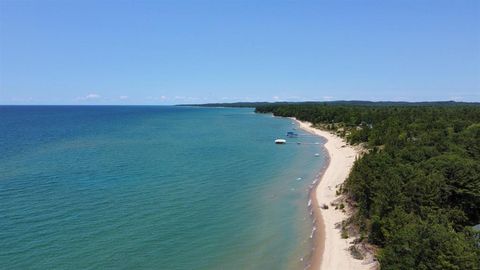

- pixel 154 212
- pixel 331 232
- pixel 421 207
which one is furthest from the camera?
pixel 154 212

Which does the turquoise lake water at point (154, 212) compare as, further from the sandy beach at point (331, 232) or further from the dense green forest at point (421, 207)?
the dense green forest at point (421, 207)

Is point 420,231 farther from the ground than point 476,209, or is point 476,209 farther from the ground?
point 420,231

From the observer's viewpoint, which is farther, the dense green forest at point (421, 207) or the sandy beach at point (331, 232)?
the sandy beach at point (331, 232)

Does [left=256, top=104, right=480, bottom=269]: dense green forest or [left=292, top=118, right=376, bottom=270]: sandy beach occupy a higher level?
[left=256, top=104, right=480, bottom=269]: dense green forest

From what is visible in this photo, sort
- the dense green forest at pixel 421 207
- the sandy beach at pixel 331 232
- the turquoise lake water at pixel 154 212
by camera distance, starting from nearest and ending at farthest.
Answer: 1. the dense green forest at pixel 421 207
2. the sandy beach at pixel 331 232
3. the turquoise lake water at pixel 154 212

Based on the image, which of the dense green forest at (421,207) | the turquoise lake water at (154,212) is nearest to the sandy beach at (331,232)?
the turquoise lake water at (154,212)

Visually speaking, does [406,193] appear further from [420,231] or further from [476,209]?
[420,231]

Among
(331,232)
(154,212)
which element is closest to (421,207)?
(331,232)

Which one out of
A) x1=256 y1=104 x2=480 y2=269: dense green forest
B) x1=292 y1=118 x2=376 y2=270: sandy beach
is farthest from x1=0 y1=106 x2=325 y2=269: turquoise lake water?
x1=256 y1=104 x2=480 y2=269: dense green forest

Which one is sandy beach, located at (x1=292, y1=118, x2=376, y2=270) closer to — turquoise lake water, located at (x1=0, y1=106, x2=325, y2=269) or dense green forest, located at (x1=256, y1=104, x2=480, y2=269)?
turquoise lake water, located at (x1=0, y1=106, x2=325, y2=269)

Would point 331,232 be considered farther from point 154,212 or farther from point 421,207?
point 154,212

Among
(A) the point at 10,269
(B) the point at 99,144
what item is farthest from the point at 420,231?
(B) the point at 99,144
